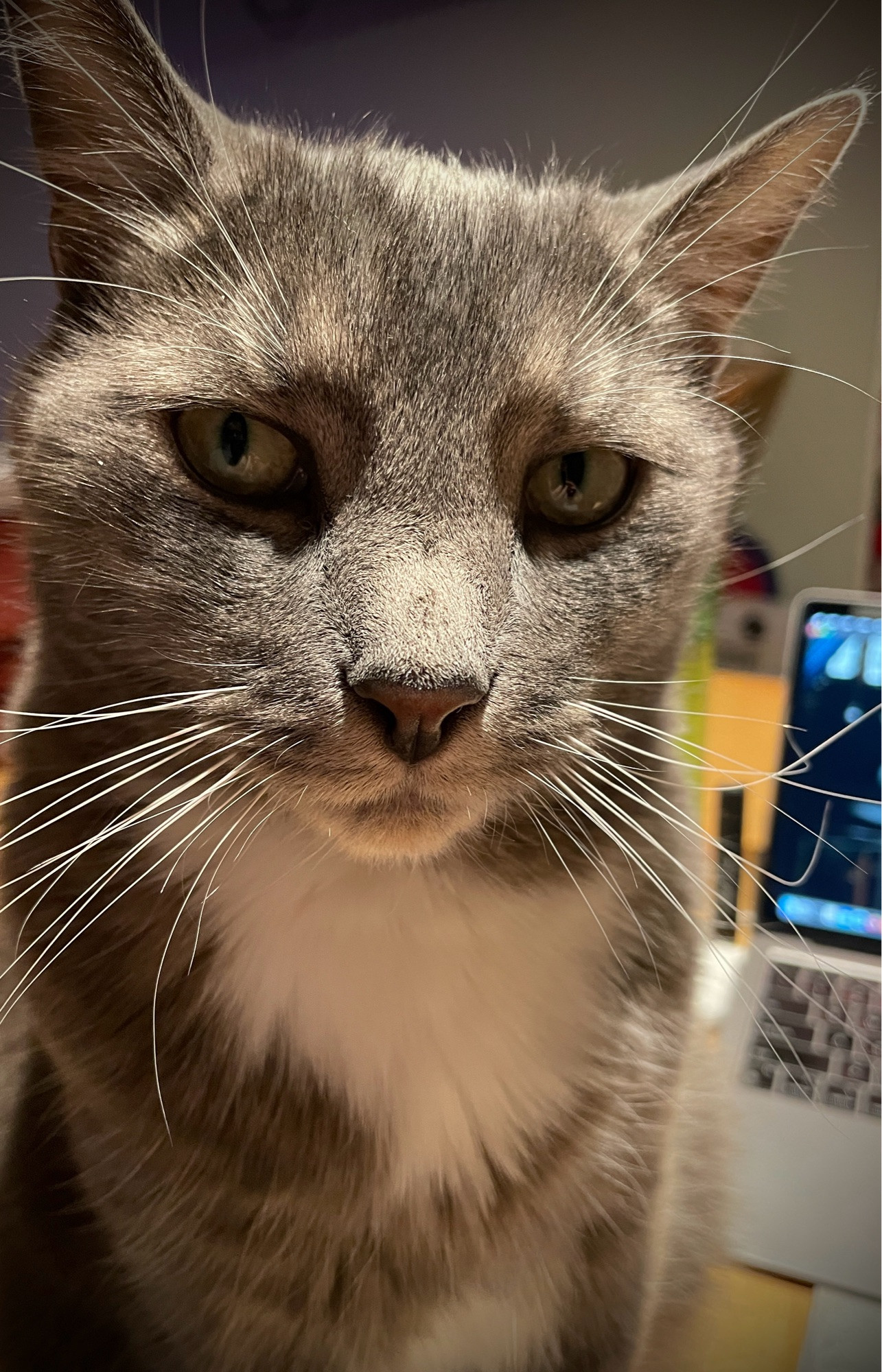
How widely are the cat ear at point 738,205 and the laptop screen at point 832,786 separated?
218 millimetres

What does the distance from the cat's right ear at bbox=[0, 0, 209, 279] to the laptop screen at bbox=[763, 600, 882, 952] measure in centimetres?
44

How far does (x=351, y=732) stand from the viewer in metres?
0.35

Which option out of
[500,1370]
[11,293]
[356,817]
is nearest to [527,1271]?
[500,1370]

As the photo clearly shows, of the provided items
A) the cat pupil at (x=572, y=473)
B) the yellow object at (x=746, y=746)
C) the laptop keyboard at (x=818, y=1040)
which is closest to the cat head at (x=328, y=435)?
the cat pupil at (x=572, y=473)

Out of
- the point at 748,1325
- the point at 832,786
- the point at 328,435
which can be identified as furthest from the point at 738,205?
the point at 748,1325

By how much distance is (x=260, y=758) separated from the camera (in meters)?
0.38

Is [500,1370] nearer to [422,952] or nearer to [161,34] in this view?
[422,952]

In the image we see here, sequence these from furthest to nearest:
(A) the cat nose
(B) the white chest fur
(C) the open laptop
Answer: (C) the open laptop < (B) the white chest fur < (A) the cat nose

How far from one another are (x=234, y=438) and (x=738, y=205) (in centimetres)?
28

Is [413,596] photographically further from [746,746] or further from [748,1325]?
[748,1325]

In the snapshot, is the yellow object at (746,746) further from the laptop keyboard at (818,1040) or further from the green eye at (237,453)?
the green eye at (237,453)

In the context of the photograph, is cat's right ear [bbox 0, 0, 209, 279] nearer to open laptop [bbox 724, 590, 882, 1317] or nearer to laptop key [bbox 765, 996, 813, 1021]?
open laptop [bbox 724, 590, 882, 1317]

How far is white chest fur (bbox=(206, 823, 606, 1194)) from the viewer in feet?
1.51

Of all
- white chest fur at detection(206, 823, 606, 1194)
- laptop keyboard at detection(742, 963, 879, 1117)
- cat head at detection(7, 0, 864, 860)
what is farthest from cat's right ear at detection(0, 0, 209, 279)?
laptop keyboard at detection(742, 963, 879, 1117)
